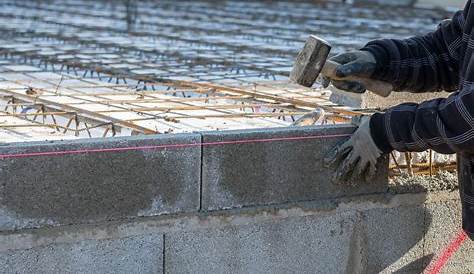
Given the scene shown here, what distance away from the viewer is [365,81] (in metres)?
5.84

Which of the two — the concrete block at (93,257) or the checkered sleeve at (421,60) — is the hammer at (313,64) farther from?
the concrete block at (93,257)

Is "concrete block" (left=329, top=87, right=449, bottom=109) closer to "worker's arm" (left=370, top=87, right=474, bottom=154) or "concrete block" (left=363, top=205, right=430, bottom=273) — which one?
"concrete block" (left=363, top=205, right=430, bottom=273)

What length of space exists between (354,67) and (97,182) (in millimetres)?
1627

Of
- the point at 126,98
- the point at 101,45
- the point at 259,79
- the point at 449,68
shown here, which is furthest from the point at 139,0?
the point at 449,68

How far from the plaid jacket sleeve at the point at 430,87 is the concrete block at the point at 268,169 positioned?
15.1 inches

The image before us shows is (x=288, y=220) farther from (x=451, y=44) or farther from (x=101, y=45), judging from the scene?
(x=101, y=45)

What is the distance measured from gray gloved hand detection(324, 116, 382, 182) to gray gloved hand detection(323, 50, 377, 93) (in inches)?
10.2

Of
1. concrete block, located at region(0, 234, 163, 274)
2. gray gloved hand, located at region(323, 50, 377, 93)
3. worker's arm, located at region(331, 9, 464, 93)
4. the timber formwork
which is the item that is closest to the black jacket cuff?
gray gloved hand, located at region(323, 50, 377, 93)

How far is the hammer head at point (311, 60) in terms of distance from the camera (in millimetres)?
5457

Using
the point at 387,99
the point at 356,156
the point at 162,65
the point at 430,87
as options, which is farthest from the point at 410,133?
the point at 162,65

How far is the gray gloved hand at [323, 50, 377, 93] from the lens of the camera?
562 cm

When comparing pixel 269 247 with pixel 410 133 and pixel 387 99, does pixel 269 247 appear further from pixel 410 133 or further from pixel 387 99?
pixel 387 99

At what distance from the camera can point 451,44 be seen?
580cm

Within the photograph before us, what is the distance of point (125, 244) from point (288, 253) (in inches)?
37.6
